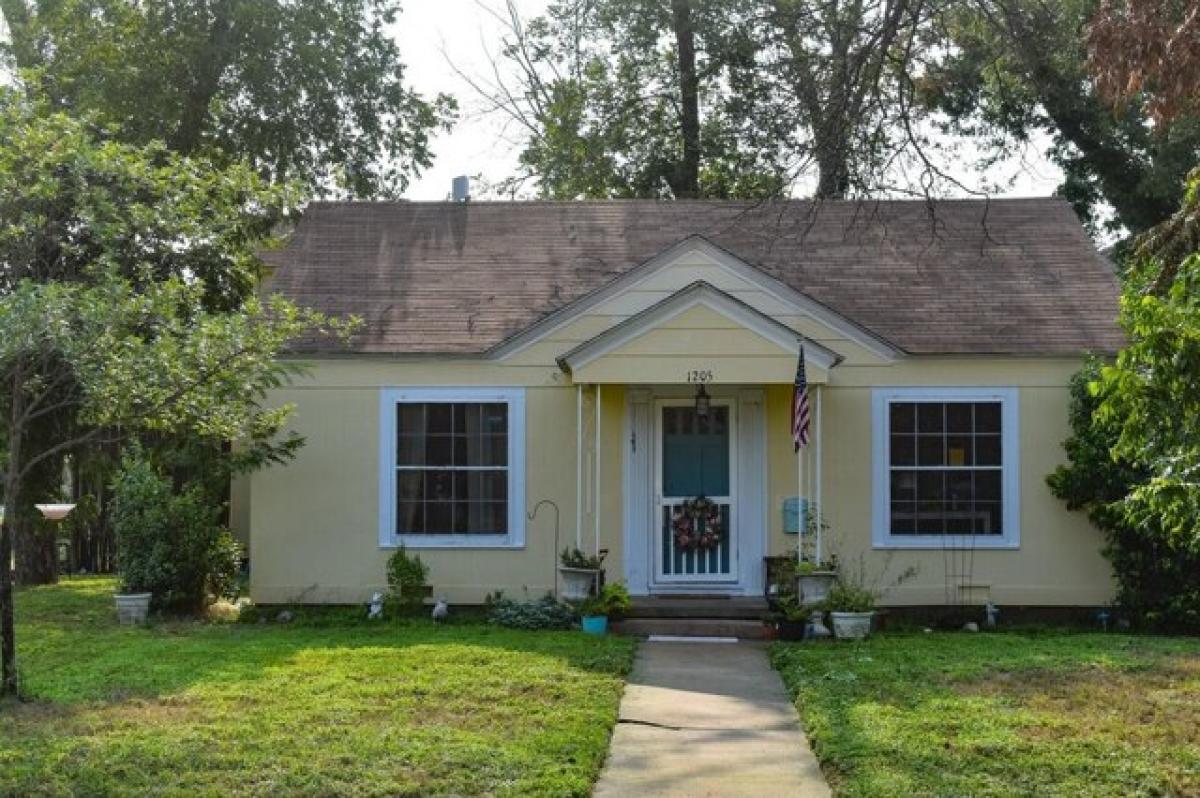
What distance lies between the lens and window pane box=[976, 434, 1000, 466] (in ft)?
51.2

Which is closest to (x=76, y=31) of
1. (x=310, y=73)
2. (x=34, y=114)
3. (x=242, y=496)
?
(x=310, y=73)

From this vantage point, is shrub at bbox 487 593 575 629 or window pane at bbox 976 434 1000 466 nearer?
shrub at bbox 487 593 575 629

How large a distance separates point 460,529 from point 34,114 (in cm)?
675

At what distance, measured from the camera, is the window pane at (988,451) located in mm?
15594

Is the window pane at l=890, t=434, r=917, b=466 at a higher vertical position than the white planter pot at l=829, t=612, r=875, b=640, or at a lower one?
higher

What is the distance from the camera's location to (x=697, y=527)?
15.5 metres

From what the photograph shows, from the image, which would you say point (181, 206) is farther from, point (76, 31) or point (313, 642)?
point (76, 31)

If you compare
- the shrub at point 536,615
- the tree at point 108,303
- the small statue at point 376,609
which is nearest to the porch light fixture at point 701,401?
the shrub at point 536,615

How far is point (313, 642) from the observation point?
13.3 metres

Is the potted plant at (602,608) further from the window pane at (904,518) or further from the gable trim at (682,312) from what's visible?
the window pane at (904,518)

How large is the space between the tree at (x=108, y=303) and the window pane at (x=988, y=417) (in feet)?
25.5

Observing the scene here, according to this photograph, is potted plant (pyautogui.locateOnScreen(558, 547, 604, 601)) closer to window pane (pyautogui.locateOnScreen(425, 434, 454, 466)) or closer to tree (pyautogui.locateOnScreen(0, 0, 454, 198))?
window pane (pyautogui.locateOnScreen(425, 434, 454, 466))

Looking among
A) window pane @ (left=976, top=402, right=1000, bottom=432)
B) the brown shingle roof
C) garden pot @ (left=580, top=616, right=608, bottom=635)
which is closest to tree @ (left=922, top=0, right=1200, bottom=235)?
the brown shingle roof

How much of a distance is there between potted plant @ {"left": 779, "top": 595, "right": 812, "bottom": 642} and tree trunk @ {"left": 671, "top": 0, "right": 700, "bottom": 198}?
1178 centimetres
